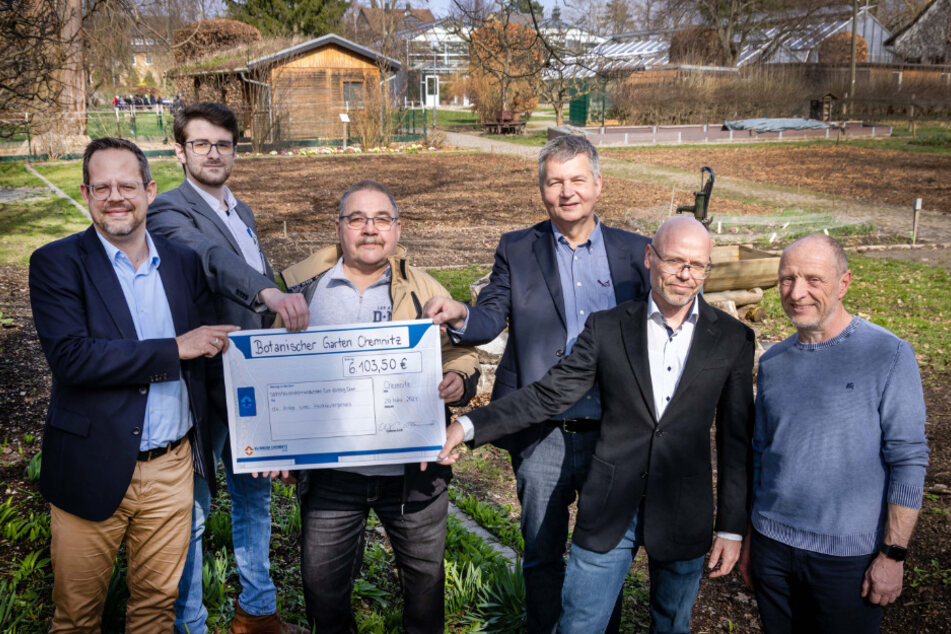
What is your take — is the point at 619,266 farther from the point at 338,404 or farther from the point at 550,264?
the point at 338,404

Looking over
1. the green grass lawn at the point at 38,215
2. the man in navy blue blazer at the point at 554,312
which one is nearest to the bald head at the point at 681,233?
the man in navy blue blazer at the point at 554,312

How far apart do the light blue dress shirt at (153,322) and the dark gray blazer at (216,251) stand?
9.6 inches

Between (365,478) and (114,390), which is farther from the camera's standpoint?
(365,478)

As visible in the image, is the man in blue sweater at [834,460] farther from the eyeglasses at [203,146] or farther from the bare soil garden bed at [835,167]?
the bare soil garden bed at [835,167]

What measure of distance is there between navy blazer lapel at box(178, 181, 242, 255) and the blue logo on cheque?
812 millimetres

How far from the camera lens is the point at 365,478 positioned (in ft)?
9.49

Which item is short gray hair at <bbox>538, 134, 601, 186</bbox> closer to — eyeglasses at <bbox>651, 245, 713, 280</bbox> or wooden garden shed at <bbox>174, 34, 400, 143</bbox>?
eyeglasses at <bbox>651, 245, 713, 280</bbox>

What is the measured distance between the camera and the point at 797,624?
8.72 feet

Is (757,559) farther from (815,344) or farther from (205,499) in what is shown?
(205,499)

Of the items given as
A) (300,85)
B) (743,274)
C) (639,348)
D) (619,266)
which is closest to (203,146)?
(619,266)

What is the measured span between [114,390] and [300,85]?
3576 centimetres

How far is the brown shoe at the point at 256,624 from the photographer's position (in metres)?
3.33

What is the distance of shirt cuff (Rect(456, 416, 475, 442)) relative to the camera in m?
2.80

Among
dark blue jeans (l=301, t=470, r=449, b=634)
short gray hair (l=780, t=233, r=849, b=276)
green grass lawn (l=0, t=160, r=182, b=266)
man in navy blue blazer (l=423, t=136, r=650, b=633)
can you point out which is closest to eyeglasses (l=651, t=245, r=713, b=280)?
short gray hair (l=780, t=233, r=849, b=276)
